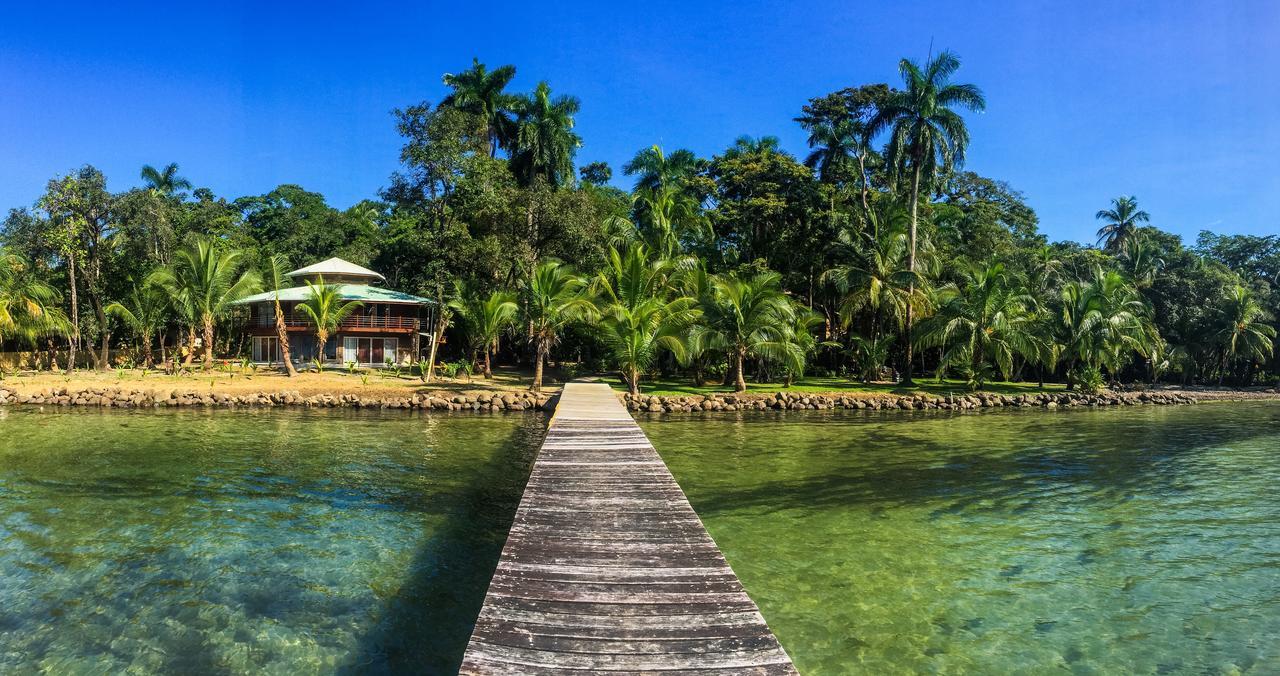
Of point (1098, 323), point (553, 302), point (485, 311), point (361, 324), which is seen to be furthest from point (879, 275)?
point (361, 324)

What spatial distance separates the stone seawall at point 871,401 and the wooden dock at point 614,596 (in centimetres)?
1609

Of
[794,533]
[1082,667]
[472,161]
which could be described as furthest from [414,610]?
[472,161]

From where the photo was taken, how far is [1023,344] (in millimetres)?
28719

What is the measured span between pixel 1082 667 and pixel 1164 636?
4.03 ft

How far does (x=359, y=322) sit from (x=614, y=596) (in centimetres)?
3569

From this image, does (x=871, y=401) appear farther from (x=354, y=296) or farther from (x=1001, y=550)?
(x=354, y=296)

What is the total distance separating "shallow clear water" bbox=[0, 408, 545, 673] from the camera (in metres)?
5.91

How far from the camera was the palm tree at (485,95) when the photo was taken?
42562 mm

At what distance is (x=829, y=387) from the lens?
3031cm

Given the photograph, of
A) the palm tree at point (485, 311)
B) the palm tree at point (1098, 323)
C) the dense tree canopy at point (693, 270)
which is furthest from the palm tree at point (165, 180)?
the palm tree at point (1098, 323)

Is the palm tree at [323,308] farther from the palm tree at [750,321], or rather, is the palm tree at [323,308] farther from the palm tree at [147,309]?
the palm tree at [750,321]

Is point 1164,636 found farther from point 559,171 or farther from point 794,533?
point 559,171

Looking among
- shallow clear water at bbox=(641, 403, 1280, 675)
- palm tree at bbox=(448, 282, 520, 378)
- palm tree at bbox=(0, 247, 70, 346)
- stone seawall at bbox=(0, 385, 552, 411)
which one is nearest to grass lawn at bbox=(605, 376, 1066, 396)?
stone seawall at bbox=(0, 385, 552, 411)

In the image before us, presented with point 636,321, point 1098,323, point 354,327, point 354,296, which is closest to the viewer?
point 636,321
